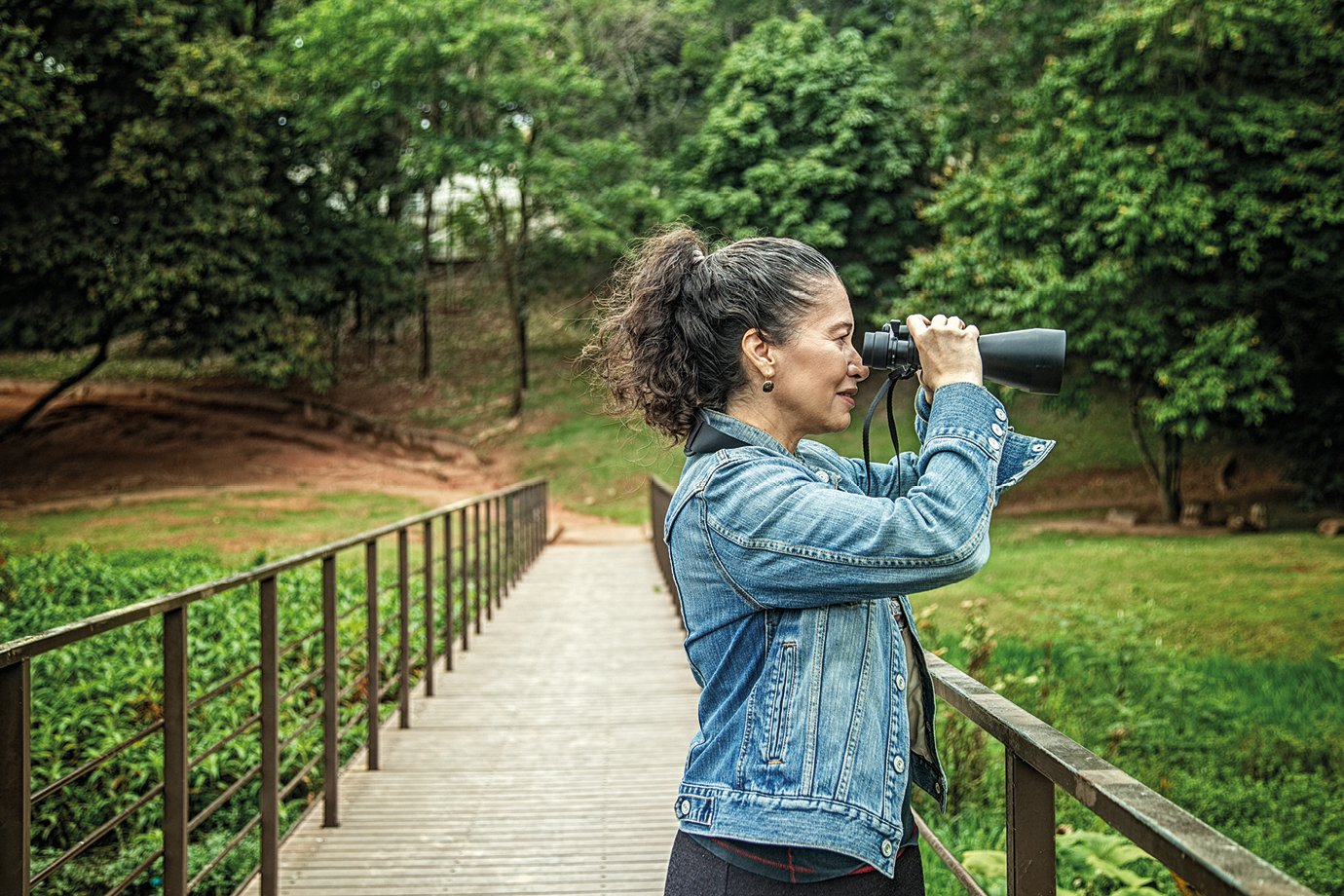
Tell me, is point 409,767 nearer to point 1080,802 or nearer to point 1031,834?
point 1031,834

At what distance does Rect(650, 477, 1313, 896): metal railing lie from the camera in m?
0.97

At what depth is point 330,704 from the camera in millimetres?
3885

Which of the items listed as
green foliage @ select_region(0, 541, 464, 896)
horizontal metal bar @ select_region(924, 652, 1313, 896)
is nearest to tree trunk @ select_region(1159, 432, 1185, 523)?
green foliage @ select_region(0, 541, 464, 896)

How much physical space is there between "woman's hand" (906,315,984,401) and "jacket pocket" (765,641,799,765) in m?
0.37

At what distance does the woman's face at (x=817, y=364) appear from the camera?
1.51 metres

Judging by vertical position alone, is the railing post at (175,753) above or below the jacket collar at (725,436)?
below

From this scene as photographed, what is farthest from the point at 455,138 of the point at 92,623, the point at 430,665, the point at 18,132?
the point at 92,623

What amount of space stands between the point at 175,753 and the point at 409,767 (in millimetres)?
2052

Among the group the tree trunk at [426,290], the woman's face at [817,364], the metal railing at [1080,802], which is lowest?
the metal railing at [1080,802]

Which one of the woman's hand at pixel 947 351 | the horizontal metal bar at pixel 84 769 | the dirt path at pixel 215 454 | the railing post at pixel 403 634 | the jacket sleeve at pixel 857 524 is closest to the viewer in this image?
the jacket sleeve at pixel 857 524

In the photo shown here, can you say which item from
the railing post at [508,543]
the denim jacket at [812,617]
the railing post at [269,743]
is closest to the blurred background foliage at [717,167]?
the railing post at [508,543]

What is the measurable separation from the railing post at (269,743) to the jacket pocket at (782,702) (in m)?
2.19

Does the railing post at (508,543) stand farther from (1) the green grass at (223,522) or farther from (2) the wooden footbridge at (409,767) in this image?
(1) the green grass at (223,522)

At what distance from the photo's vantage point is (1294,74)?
1377cm
